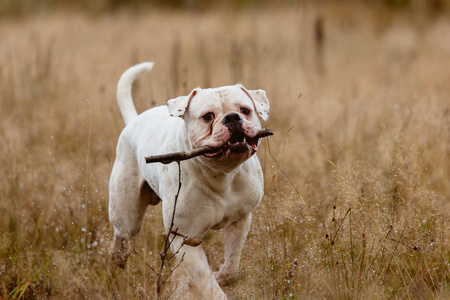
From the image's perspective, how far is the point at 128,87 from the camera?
4.21m

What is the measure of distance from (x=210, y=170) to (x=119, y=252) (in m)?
1.14

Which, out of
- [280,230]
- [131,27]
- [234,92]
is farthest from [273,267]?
[131,27]

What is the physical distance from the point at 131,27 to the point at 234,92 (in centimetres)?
1018

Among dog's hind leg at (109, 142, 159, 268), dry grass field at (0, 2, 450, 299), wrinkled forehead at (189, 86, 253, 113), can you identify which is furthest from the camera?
dog's hind leg at (109, 142, 159, 268)

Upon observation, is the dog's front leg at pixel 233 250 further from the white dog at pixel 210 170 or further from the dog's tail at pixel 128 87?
the dog's tail at pixel 128 87

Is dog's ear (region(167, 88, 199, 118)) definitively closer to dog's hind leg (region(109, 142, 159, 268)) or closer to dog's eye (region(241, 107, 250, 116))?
dog's eye (region(241, 107, 250, 116))

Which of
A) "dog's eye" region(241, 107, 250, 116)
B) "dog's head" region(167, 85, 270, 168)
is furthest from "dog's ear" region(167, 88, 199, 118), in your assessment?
"dog's eye" region(241, 107, 250, 116)

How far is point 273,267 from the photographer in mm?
3258

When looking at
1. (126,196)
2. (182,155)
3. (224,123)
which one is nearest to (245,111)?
(224,123)

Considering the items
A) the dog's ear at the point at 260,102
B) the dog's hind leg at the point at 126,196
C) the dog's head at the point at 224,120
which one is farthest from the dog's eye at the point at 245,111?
the dog's hind leg at the point at 126,196

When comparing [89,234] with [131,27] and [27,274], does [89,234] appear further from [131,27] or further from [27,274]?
[131,27]

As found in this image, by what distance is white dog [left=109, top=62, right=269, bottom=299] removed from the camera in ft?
9.07

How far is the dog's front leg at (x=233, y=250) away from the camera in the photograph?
10.8 ft

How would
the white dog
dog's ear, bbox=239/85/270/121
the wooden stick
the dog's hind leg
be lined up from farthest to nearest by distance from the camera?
the dog's hind leg → dog's ear, bbox=239/85/270/121 → the white dog → the wooden stick
